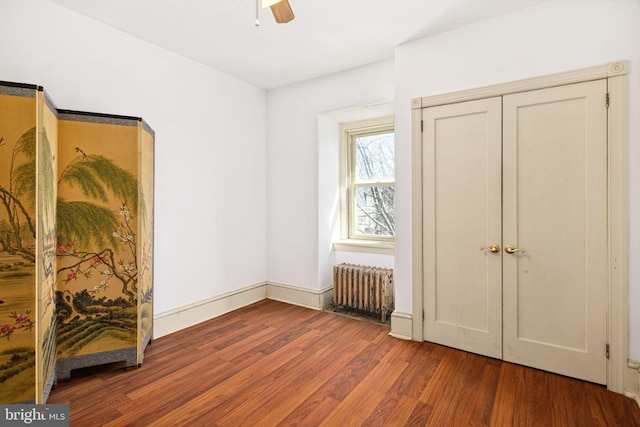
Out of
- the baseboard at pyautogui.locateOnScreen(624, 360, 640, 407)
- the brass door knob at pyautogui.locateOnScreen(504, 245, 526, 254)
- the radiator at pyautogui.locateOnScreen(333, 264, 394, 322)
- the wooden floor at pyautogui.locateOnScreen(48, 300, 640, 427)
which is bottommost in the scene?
the wooden floor at pyautogui.locateOnScreen(48, 300, 640, 427)

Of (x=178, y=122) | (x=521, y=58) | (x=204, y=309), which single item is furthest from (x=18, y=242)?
Result: (x=521, y=58)

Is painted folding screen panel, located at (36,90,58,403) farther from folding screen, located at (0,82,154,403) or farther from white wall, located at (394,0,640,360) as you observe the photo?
white wall, located at (394,0,640,360)

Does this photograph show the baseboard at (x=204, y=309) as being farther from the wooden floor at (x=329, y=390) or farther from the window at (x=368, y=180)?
the window at (x=368, y=180)

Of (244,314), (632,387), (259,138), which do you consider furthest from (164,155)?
(632,387)

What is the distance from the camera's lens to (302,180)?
4.11 metres

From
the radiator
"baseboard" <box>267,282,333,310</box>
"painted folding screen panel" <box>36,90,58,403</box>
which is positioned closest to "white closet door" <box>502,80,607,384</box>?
the radiator

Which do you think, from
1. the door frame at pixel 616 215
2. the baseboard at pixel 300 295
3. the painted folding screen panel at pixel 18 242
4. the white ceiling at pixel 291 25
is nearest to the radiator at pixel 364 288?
the baseboard at pixel 300 295

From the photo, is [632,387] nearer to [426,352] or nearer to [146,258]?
[426,352]

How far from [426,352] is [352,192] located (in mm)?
2253

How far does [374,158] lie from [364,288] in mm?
1702

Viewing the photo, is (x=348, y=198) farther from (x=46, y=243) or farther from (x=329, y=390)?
(x=46, y=243)

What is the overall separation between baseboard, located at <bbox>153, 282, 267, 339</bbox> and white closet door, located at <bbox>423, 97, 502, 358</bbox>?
2.26 m

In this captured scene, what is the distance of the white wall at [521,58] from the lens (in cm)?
214

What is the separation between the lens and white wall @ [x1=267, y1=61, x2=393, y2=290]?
3.97 m
